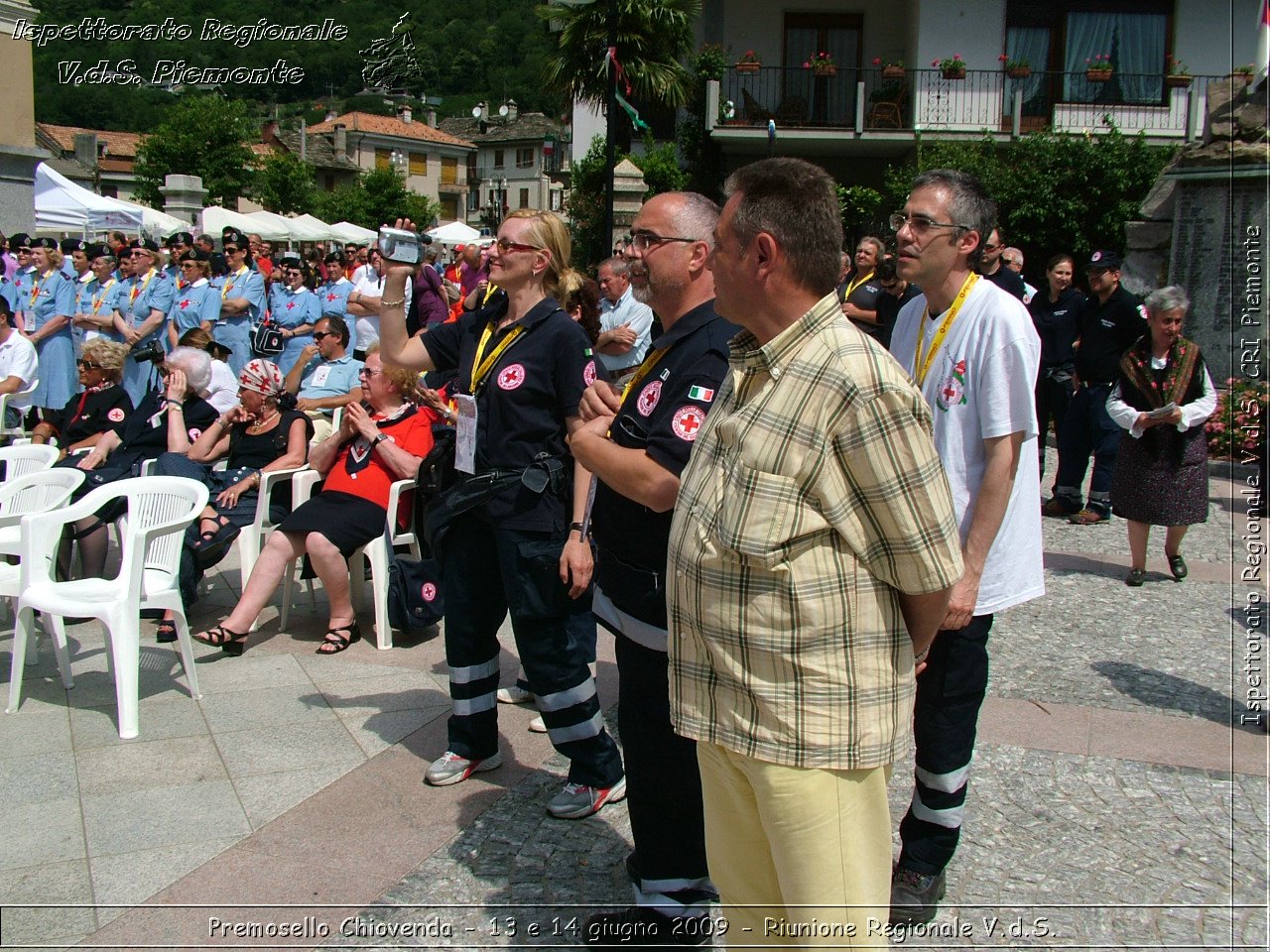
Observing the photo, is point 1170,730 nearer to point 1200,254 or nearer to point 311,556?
point 311,556

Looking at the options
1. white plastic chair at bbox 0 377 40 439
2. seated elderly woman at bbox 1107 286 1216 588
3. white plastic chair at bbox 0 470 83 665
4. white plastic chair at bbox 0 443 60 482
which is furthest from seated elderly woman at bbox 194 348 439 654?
seated elderly woman at bbox 1107 286 1216 588

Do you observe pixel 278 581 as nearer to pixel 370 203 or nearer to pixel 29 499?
pixel 29 499

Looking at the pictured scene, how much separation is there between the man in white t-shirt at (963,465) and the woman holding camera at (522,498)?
118 cm

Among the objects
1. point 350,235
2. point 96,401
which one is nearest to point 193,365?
point 96,401

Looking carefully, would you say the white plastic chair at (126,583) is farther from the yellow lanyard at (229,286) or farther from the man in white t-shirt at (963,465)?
the yellow lanyard at (229,286)

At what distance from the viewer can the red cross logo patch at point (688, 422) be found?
255 cm

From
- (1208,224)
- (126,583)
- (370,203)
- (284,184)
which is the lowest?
(126,583)

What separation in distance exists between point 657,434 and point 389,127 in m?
92.6

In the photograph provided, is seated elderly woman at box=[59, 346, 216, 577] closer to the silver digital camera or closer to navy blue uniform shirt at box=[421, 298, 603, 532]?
the silver digital camera

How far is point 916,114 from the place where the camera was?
A: 22312 millimetres

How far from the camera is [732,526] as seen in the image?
6.34 feet

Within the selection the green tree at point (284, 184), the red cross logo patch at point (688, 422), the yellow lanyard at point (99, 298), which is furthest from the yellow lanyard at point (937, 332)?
the green tree at point (284, 184)

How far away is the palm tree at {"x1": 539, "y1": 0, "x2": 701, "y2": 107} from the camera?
21.5 metres

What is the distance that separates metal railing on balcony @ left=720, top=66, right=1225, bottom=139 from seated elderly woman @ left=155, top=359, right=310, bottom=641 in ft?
60.4
